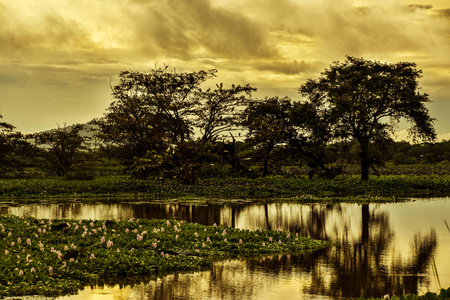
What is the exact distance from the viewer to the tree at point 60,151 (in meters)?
62.5

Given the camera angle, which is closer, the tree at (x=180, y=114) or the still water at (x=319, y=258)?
the still water at (x=319, y=258)

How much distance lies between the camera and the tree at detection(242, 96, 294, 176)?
55.0 m

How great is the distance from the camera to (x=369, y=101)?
4922 centimetres

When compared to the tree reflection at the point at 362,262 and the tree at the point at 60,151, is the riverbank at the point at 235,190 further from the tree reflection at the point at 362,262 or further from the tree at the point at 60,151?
the tree at the point at 60,151

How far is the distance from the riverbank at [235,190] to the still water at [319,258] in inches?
240

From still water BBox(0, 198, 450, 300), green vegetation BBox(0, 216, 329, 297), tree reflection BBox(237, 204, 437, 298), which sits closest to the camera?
still water BBox(0, 198, 450, 300)

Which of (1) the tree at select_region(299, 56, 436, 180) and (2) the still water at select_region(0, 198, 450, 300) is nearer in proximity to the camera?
(2) the still water at select_region(0, 198, 450, 300)

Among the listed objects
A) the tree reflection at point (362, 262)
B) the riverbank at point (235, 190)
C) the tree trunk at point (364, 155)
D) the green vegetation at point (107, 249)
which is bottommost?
the tree reflection at point (362, 262)

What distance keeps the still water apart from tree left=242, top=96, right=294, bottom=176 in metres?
22.7

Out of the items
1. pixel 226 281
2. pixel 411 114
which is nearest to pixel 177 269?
pixel 226 281

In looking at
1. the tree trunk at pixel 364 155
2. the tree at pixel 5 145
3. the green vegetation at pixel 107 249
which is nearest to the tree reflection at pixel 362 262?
the green vegetation at pixel 107 249

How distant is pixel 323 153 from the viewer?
54.7 metres

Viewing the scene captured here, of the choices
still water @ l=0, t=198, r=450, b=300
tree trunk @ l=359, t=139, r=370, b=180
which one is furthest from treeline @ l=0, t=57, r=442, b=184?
still water @ l=0, t=198, r=450, b=300

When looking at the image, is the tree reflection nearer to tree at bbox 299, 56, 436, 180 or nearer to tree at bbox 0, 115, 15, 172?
tree at bbox 299, 56, 436, 180
